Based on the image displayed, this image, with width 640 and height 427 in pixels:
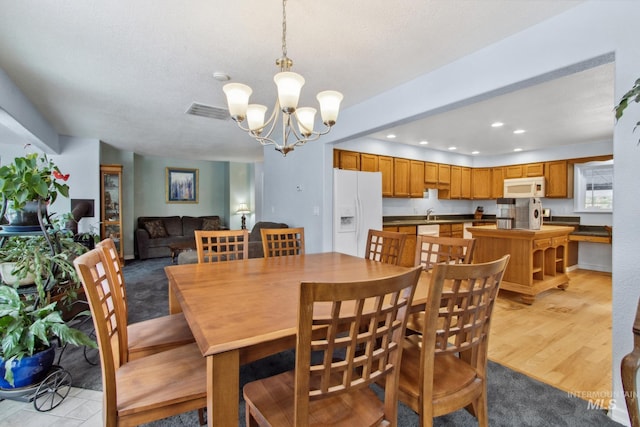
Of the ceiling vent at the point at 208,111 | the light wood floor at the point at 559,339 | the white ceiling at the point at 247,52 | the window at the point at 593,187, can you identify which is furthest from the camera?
the window at the point at 593,187

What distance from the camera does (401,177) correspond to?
5562mm

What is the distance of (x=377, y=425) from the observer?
3.33ft

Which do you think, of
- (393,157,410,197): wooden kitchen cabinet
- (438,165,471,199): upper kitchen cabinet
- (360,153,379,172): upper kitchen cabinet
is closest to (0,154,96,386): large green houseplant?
(360,153,379,172): upper kitchen cabinet

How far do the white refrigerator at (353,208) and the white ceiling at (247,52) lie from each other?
107 centimetres

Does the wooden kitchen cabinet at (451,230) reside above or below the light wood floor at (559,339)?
above

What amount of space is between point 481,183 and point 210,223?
21.5 feet

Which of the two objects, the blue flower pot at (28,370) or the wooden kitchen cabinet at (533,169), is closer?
the blue flower pot at (28,370)

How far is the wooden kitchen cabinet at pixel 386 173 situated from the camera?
5.28m

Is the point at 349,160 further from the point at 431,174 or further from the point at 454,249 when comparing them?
the point at 454,249

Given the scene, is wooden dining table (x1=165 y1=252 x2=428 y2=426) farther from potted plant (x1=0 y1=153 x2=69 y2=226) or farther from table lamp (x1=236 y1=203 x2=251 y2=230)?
table lamp (x1=236 y1=203 x2=251 y2=230)

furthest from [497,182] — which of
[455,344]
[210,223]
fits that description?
[210,223]

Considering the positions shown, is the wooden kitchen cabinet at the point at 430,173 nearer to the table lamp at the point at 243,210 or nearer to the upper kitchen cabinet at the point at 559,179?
the upper kitchen cabinet at the point at 559,179

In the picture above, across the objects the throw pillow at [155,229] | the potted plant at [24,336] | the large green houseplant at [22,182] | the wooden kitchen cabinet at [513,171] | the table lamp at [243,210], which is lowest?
the potted plant at [24,336]

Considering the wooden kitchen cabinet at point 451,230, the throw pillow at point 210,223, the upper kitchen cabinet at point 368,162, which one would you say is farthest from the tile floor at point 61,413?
the throw pillow at point 210,223
